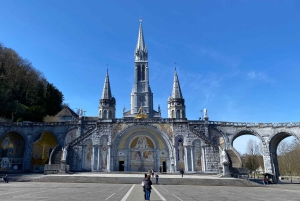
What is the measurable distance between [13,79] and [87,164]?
29.4 meters

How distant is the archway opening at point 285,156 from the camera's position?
119 ft

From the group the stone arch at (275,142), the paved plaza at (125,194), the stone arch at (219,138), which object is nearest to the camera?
the paved plaza at (125,194)

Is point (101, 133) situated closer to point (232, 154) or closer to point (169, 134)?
point (169, 134)

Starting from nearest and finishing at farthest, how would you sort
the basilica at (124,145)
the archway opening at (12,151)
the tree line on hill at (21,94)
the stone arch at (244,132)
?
1. the basilica at (124,145)
2. the archway opening at (12,151)
3. the stone arch at (244,132)
4. the tree line on hill at (21,94)

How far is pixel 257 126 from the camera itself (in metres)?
36.9

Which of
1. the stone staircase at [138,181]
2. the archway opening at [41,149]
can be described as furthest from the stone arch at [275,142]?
the archway opening at [41,149]

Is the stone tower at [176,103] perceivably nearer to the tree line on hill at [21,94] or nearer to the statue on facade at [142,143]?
the statue on facade at [142,143]

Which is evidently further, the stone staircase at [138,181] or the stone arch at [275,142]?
the stone arch at [275,142]

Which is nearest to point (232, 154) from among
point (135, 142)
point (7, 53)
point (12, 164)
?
point (135, 142)

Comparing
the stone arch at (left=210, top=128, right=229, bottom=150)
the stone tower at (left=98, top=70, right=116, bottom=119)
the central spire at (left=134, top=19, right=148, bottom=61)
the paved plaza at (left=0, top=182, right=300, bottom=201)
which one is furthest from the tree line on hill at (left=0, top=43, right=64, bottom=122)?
the stone arch at (left=210, top=128, right=229, bottom=150)

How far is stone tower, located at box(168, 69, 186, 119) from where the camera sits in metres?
47.6

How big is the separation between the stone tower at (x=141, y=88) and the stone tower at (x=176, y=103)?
17635mm

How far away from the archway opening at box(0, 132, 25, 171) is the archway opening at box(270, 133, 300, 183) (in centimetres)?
4013

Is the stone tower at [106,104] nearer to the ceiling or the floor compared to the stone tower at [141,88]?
nearer to the floor
